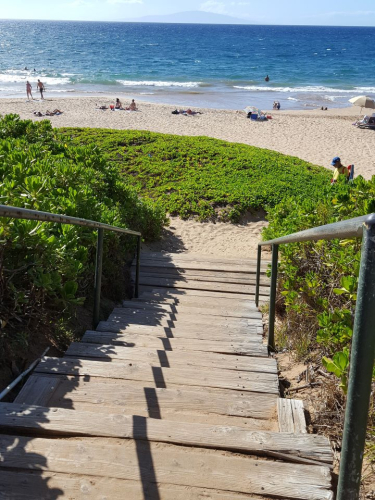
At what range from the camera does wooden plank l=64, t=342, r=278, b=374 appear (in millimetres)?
3064

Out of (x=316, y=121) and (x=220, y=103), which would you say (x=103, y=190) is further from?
(x=220, y=103)

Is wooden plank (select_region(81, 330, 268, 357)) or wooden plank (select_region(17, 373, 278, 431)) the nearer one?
wooden plank (select_region(17, 373, 278, 431))

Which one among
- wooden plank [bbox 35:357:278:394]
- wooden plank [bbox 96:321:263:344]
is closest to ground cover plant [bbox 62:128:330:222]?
wooden plank [bbox 96:321:263:344]

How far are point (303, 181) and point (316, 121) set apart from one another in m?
14.7

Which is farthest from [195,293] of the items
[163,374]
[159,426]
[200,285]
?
[159,426]

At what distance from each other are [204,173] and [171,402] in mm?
9617

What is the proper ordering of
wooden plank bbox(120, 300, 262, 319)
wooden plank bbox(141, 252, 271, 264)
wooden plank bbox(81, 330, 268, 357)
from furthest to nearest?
wooden plank bbox(141, 252, 271, 264) < wooden plank bbox(120, 300, 262, 319) < wooden plank bbox(81, 330, 268, 357)

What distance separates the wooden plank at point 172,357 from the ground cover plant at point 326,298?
1.17ft

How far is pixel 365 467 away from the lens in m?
1.94

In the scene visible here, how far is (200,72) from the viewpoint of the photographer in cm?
5416

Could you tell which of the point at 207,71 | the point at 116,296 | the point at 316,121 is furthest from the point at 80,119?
the point at 207,71

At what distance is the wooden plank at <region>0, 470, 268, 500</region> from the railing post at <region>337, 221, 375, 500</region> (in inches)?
23.3

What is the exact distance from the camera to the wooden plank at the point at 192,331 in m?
3.86

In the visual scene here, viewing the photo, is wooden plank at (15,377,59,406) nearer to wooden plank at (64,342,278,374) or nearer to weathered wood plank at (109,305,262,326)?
wooden plank at (64,342,278,374)
